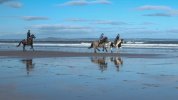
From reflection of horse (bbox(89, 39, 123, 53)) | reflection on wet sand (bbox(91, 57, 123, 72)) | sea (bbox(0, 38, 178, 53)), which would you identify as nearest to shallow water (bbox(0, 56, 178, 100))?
reflection on wet sand (bbox(91, 57, 123, 72))

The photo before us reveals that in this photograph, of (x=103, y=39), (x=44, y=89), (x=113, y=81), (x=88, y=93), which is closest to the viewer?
(x=88, y=93)

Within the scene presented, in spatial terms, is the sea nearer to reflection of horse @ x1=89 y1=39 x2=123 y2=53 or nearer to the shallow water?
reflection of horse @ x1=89 y1=39 x2=123 y2=53

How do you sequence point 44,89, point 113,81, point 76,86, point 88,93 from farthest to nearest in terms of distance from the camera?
point 113,81 < point 76,86 < point 44,89 < point 88,93

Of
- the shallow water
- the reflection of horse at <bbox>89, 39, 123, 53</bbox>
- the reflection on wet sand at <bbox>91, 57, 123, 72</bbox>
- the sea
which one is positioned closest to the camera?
the shallow water

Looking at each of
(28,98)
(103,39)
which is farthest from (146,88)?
(103,39)

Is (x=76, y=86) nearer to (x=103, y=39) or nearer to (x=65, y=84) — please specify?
(x=65, y=84)

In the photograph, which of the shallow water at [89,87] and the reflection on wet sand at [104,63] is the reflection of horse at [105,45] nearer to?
the reflection on wet sand at [104,63]

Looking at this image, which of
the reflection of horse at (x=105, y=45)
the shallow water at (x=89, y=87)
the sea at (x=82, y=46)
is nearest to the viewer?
the shallow water at (x=89, y=87)

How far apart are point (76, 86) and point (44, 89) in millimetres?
1108

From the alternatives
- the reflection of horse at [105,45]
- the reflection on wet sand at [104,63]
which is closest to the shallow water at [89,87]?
the reflection on wet sand at [104,63]

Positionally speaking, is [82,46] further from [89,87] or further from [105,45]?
[89,87]

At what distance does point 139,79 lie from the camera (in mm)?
13531

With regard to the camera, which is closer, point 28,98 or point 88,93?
point 28,98

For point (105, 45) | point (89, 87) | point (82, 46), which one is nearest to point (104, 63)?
point (89, 87)
